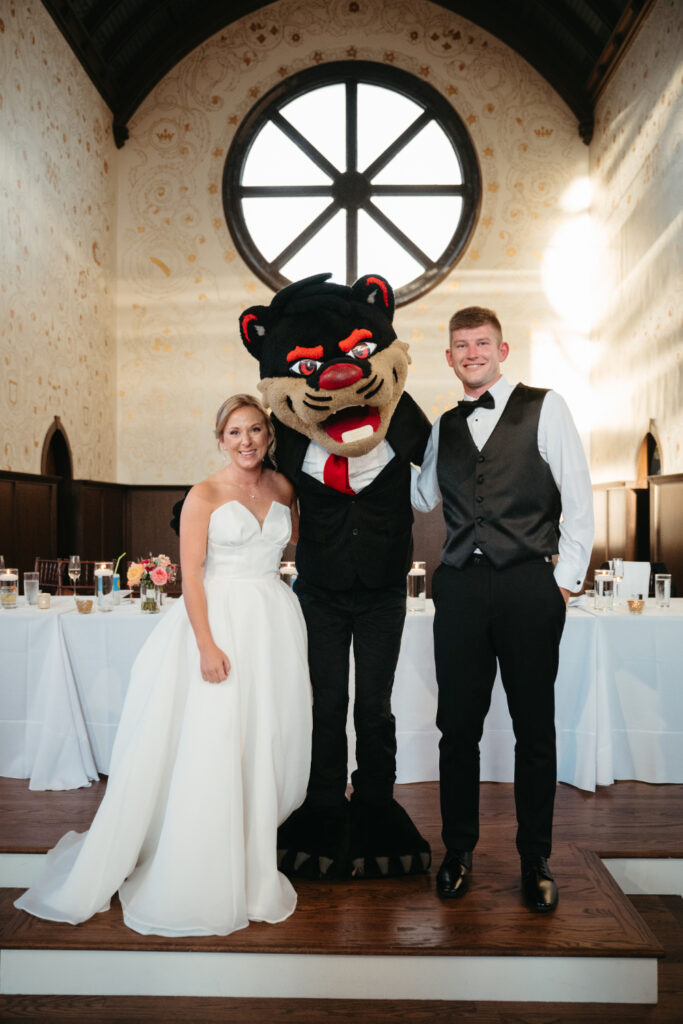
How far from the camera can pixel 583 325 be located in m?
7.12

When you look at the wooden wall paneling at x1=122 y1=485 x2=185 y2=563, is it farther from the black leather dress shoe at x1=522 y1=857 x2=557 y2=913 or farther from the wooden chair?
the black leather dress shoe at x1=522 y1=857 x2=557 y2=913

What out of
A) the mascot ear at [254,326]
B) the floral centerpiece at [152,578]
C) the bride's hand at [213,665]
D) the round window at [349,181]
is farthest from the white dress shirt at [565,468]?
the round window at [349,181]

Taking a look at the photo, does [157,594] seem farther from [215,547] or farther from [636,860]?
[636,860]

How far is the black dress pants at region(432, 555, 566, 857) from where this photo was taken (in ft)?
6.34

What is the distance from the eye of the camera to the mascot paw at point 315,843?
2074 millimetres

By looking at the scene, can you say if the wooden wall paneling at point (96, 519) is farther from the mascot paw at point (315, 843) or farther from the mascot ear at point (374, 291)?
the mascot ear at point (374, 291)

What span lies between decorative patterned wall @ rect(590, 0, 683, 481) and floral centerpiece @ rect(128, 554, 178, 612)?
11.4ft

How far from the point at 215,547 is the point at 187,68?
6711 mm

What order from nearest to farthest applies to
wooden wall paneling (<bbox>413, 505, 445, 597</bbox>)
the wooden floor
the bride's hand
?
1. the wooden floor
2. the bride's hand
3. wooden wall paneling (<bbox>413, 505, 445, 597</bbox>)

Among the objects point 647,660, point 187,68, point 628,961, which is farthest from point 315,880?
point 187,68

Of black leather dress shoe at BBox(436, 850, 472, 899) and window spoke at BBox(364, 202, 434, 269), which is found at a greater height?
window spoke at BBox(364, 202, 434, 269)

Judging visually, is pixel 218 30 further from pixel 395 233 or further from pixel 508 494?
pixel 508 494

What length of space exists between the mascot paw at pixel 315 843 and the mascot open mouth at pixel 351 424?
103 cm

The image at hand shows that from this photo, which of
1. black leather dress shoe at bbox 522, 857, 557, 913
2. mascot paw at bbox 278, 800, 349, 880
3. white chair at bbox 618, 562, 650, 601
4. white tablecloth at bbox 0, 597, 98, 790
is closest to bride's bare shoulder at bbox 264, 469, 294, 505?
mascot paw at bbox 278, 800, 349, 880
